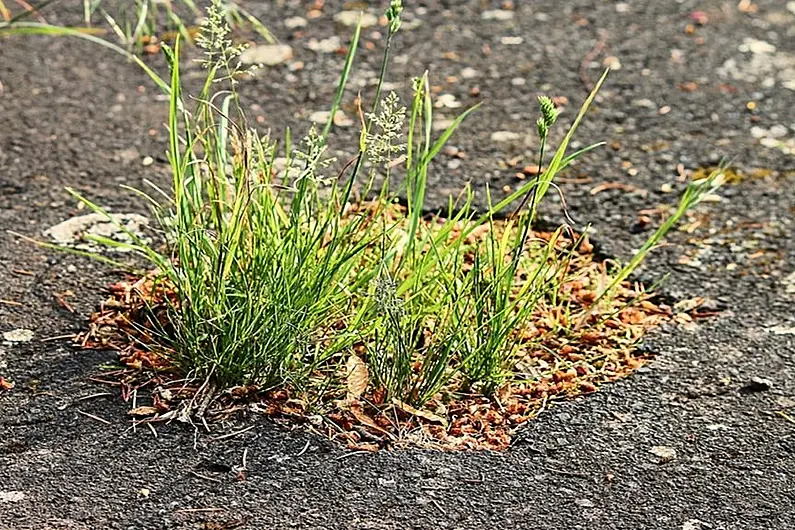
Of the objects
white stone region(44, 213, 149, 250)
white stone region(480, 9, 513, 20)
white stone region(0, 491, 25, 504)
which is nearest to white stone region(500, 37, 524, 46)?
white stone region(480, 9, 513, 20)

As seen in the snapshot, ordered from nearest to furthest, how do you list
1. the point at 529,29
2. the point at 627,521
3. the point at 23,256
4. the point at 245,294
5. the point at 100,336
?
the point at 627,521, the point at 245,294, the point at 100,336, the point at 23,256, the point at 529,29

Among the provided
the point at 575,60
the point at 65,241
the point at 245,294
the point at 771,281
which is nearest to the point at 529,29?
the point at 575,60

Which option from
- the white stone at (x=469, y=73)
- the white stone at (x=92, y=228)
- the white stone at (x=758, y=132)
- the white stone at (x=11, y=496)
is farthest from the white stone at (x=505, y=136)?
the white stone at (x=11, y=496)

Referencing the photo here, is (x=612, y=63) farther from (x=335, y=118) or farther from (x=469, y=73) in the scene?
(x=335, y=118)

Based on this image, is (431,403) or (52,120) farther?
(52,120)

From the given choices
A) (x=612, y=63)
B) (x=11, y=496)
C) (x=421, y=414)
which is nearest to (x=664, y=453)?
(x=421, y=414)

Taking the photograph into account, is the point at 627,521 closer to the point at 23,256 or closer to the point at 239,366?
the point at 239,366

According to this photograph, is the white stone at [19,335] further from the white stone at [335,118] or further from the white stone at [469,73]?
the white stone at [469,73]

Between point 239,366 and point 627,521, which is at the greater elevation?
point 239,366

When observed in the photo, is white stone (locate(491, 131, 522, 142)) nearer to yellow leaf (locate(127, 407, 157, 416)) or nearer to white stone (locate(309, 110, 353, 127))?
white stone (locate(309, 110, 353, 127))
